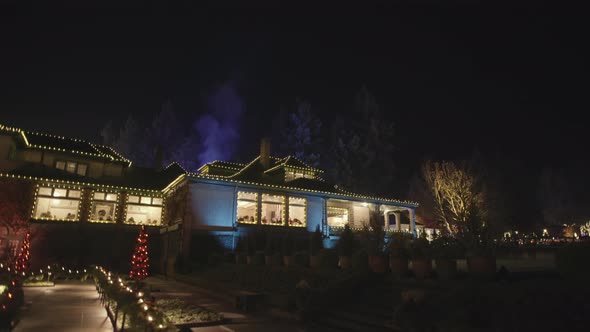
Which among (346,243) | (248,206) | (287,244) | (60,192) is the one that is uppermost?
(60,192)

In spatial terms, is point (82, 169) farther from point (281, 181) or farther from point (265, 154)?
point (281, 181)

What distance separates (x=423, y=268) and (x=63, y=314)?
10.6 m

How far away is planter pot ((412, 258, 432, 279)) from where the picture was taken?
10203 mm

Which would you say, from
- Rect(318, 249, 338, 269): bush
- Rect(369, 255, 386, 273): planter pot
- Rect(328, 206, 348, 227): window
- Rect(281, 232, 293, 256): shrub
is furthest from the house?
Rect(369, 255, 386, 273): planter pot

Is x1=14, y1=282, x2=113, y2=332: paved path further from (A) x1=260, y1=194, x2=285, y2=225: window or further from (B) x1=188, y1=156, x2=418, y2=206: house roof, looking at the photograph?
(A) x1=260, y1=194, x2=285, y2=225: window

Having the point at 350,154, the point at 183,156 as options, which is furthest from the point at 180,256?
the point at 183,156

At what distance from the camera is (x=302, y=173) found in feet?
104

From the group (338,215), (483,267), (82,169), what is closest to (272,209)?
(338,215)

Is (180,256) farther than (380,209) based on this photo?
No

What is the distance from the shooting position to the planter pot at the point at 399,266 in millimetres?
10961

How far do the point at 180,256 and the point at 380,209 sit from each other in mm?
18250

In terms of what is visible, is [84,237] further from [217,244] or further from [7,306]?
[7,306]

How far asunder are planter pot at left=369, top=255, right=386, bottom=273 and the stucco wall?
14242 mm

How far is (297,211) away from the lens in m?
31.7
